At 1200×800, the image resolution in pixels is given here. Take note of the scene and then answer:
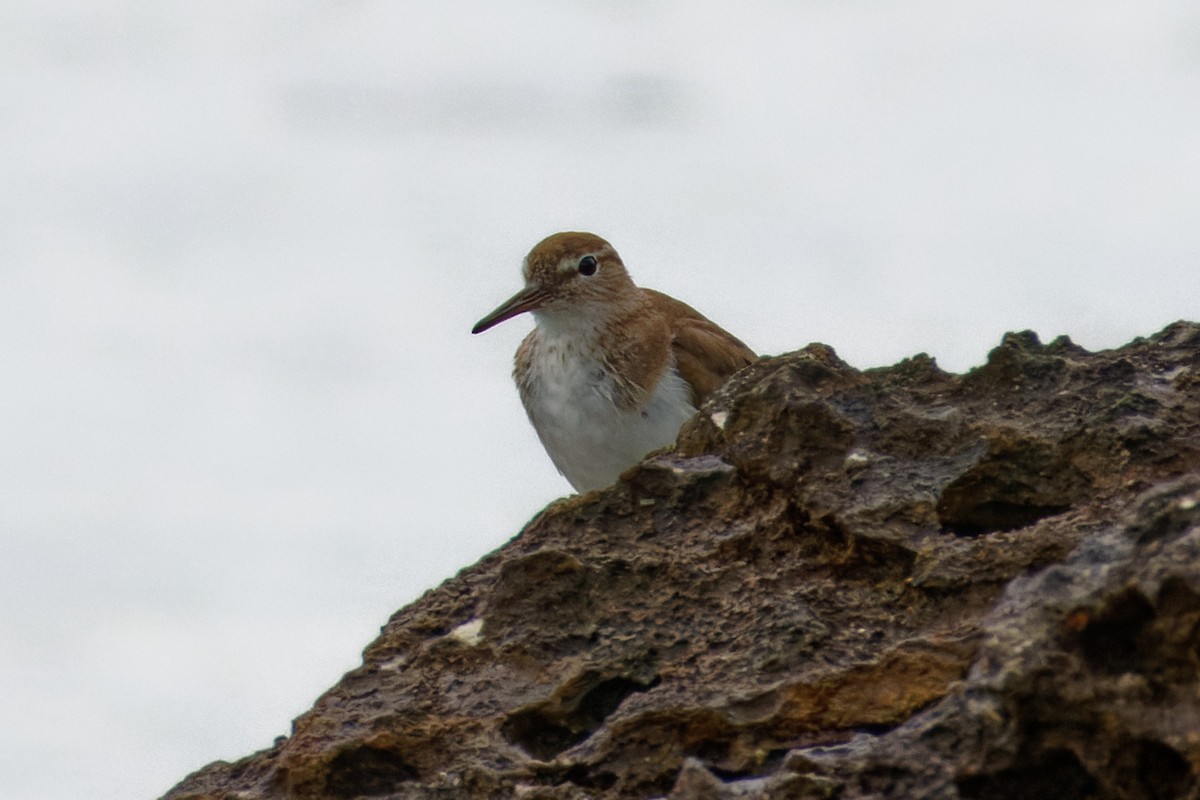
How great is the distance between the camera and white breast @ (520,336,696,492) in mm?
10203

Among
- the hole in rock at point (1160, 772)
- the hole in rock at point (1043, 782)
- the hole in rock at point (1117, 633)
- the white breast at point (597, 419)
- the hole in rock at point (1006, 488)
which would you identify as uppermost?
the white breast at point (597, 419)

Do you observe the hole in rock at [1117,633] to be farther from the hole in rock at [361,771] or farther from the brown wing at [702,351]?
the brown wing at [702,351]

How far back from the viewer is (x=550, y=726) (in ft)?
16.8

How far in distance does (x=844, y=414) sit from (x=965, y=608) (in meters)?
0.97

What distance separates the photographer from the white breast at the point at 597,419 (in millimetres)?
10203

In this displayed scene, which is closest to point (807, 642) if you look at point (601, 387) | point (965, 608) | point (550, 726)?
point (965, 608)

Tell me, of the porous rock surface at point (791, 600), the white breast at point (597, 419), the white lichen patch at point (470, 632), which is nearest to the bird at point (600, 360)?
the white breast at point (597, 419)

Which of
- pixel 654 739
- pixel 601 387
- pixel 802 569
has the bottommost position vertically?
pixel 654 739

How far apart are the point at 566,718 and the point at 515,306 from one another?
5770mm

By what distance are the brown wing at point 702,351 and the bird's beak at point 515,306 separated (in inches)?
33.6

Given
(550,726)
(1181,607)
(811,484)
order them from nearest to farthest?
(1181,607) → (550,726) → (811,484)

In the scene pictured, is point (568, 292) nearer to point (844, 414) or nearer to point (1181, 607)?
point (844, 414)

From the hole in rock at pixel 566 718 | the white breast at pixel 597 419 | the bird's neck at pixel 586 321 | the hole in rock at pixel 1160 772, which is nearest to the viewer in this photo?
the hole in rock at pixel 1160 772

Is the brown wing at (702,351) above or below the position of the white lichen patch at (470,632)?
above
